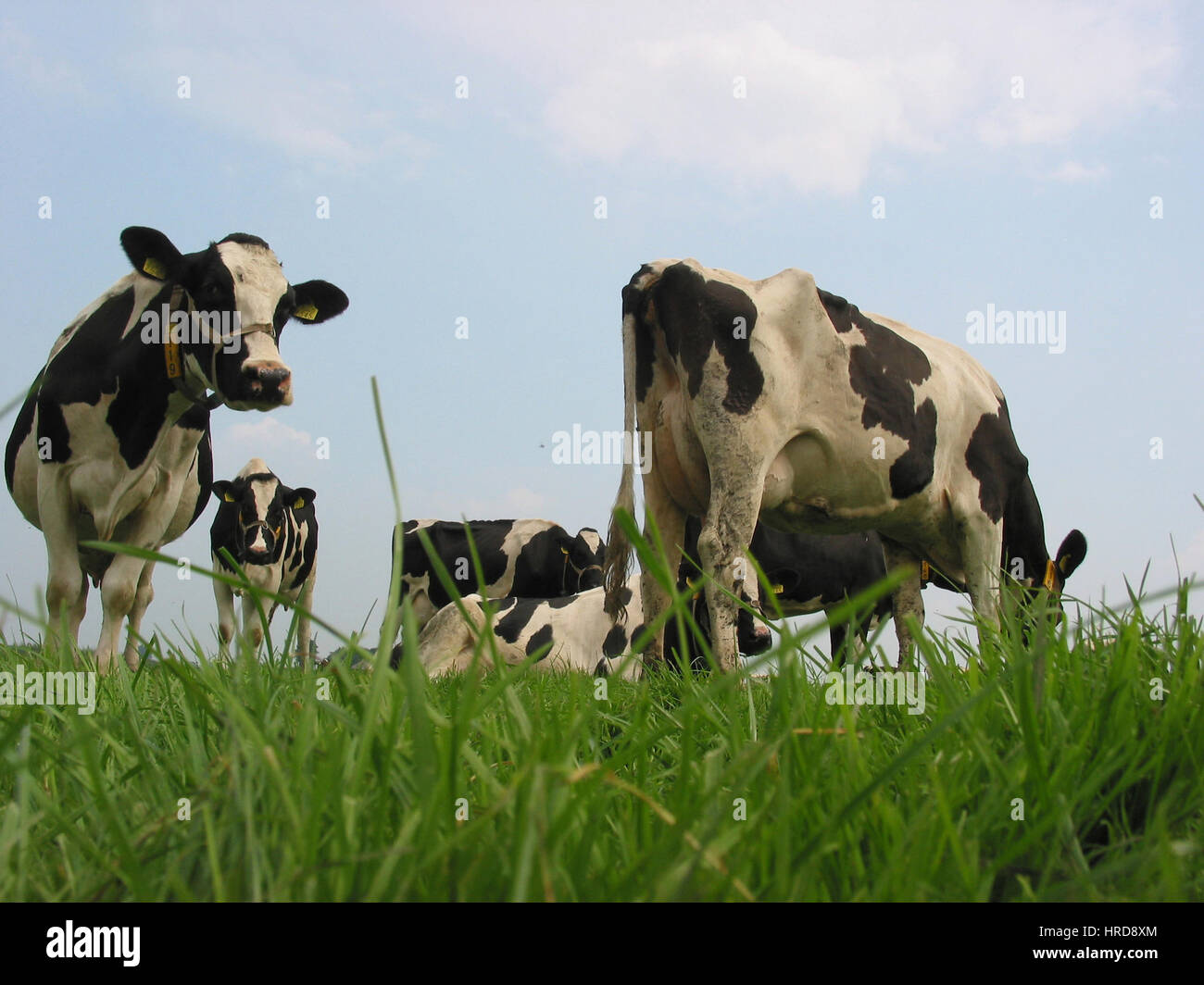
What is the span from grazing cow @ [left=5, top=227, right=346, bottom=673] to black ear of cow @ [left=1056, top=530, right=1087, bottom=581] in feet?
22.8

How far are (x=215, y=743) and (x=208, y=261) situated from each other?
16.1ft

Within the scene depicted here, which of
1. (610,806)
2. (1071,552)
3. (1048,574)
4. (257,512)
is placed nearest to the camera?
(610,806)

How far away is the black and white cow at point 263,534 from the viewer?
11477 millimetres

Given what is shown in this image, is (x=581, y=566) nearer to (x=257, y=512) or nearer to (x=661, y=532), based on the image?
(x=257, y=512)

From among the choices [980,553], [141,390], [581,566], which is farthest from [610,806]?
[581,566]

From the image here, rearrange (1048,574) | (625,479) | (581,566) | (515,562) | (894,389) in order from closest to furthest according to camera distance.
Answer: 1. (625,479)
2. (894,389)
3. (1048,574)
4. (581,566)
5. (515,562)

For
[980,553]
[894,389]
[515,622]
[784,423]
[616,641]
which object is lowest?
[616,641]

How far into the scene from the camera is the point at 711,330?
5.58 metres

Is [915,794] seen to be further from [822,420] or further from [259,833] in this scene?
[822,420]

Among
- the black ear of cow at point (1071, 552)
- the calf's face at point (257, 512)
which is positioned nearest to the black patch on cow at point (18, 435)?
the calf's face at point (257, 512)

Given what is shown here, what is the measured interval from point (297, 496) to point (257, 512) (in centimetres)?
88

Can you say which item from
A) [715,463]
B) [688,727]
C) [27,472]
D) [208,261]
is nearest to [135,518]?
[27,472]

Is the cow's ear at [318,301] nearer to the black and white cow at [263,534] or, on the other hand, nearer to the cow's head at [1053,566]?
the black and white cow at [263,534]

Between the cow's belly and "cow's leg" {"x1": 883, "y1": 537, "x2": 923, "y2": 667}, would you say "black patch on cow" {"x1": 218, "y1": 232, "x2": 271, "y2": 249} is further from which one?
"cow's leg" {"x1": 883, "y1": 537, "x2": 923, "y2": 667}
